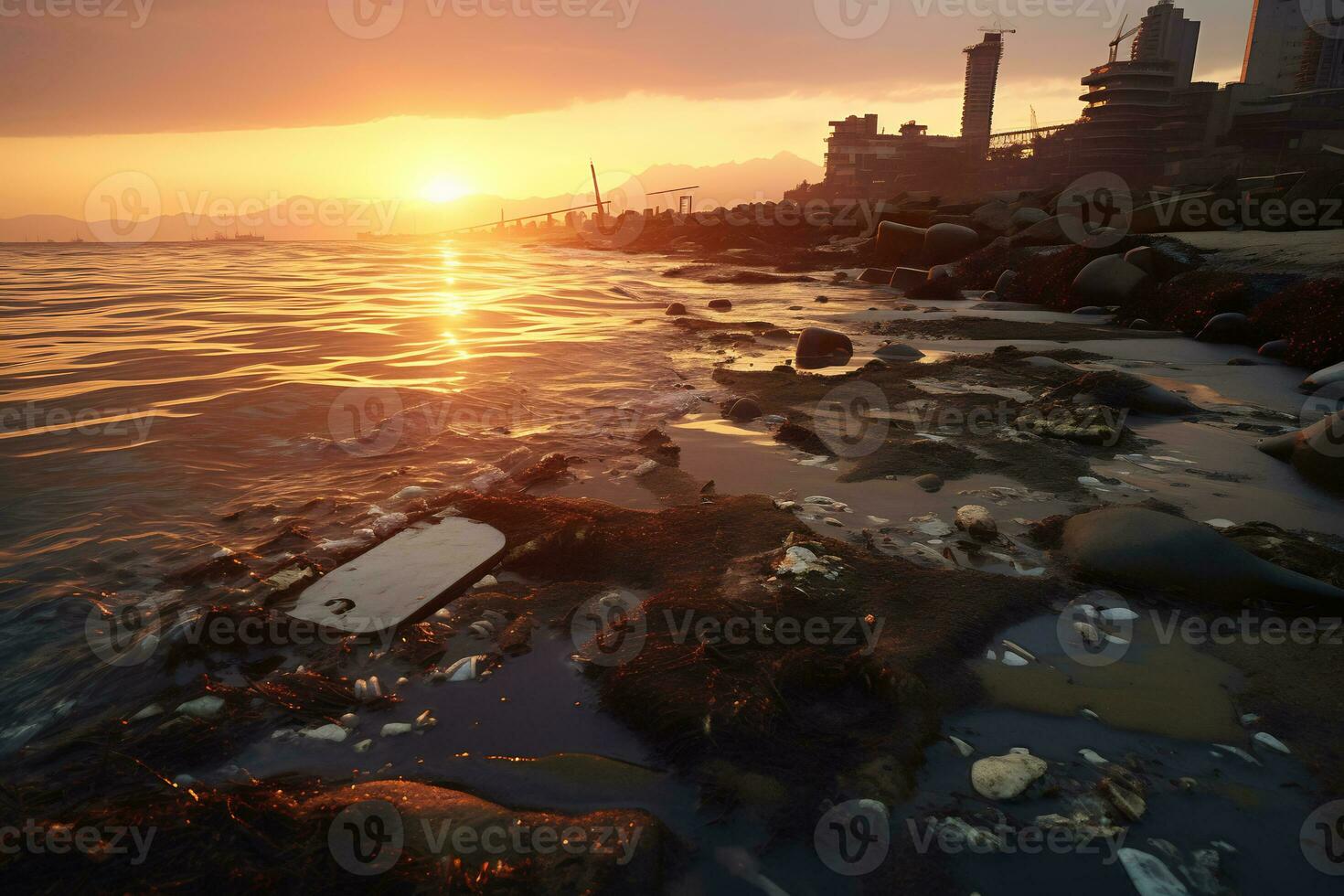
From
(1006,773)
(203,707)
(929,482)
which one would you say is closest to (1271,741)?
(1006,773)

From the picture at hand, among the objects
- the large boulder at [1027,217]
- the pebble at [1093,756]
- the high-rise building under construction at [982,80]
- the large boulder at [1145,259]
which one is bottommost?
the pebble at [1093,756]

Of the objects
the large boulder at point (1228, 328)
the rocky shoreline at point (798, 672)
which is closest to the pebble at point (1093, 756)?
the rocky shoreline at point (798, 672)

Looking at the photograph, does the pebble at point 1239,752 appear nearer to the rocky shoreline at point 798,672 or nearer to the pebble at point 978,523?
the rocky shoreline at point 798,672

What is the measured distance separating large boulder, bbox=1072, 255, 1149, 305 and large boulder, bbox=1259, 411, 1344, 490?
7.71 m

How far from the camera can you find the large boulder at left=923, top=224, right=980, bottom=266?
55.9 feet

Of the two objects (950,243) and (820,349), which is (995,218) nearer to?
(950,243)

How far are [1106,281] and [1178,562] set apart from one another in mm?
10102

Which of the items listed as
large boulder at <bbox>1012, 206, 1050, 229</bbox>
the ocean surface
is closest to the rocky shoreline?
the ocean surface

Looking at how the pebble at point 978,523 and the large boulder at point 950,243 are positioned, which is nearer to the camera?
the pebble at point 978,523

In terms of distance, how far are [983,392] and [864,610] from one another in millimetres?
4061

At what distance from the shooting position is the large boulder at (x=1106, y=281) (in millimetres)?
10672

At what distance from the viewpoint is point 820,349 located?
764 cm

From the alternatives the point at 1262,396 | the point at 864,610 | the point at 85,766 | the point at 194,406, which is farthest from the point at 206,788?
the point at 1262,396

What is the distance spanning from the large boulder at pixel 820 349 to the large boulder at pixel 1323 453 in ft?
13.3
